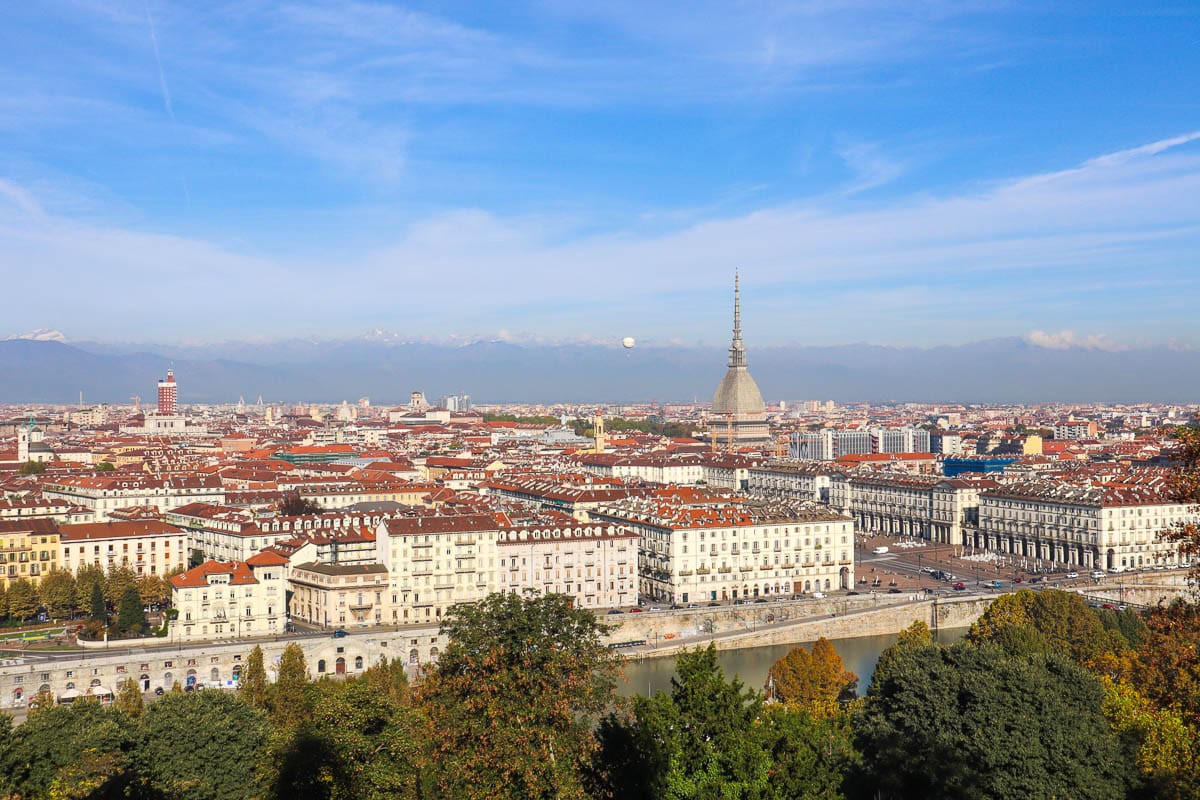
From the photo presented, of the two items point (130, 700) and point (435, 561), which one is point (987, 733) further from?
point (435, 561)

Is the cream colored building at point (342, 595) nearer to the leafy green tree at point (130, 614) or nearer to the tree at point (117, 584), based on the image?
the leafy green tree at point (130, 614)

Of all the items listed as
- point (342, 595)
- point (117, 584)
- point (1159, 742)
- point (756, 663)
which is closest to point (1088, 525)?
point (756, 663)

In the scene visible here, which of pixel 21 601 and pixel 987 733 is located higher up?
pixel 987 733

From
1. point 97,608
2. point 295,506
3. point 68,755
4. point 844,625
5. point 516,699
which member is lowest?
point 844,625

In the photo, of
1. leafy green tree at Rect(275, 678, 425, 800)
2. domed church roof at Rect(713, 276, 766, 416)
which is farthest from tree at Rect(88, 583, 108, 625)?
domed church roof at Rect(713, 276, 766, 416)

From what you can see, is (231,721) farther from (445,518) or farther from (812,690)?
(445,518)

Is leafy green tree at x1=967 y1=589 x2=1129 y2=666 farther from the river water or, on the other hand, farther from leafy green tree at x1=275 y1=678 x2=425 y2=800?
leafy green tree at x1=275 y1=678 x2=425 y2=800

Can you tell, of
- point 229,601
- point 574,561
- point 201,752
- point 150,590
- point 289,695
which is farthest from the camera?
point 574,561
